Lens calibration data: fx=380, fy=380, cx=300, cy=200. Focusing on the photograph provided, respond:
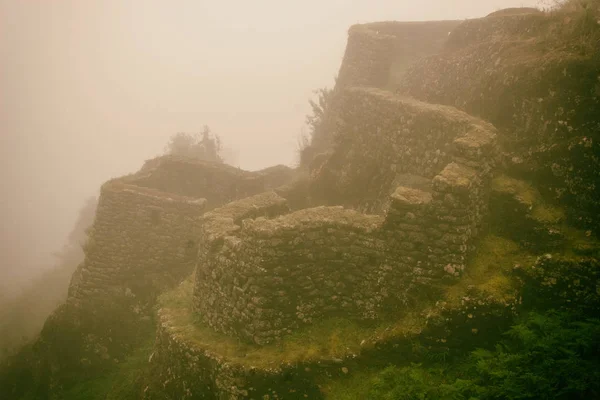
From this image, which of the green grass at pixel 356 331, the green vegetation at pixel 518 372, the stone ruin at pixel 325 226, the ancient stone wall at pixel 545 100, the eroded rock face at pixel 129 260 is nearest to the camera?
the green vegetation at pixel 518 372

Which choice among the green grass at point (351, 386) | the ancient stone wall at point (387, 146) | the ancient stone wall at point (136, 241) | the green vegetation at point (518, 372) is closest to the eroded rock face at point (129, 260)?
the ancient stone wall at point (136, 241)

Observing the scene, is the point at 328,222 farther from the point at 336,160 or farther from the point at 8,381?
the point at 8,381

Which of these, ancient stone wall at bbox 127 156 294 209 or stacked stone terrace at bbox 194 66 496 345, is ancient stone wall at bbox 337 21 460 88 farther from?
stacked stone terrace at bbox 194 66 496 345

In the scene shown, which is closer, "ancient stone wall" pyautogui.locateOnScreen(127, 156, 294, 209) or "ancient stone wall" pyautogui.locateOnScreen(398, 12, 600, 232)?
"ancient stone wall" pyautogui.locateOnScreen(398, 12, 600, 232)

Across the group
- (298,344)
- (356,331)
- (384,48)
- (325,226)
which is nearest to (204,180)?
(384,48)

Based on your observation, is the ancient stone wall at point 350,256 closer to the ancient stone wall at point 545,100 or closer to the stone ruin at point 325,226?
the stone ruin at point 325,226

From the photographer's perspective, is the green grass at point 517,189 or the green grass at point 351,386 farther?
the green grass at point 517,189

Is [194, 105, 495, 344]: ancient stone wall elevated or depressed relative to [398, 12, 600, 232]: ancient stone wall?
depressed

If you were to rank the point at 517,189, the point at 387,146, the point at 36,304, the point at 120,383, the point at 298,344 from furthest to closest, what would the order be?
the point at 36,304 → the point at 387,146 → the point at 120,383 → the point at 517,189 → the point at 298,344

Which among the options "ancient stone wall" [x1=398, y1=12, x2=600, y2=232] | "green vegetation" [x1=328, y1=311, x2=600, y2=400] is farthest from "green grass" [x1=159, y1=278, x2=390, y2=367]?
"ancient stone wall" [x1=398, y1=12, x2=600, y2=232]

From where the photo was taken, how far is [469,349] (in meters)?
7.50

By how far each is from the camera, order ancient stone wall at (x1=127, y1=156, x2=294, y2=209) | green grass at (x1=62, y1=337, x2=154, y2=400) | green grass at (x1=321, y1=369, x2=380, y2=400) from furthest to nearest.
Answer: ancient stone wall at (x1=127, y1=156, x2=294, y2=209) → green grass at (x1=62, y1=337, x2=154, y2=400) → green grass at (x1=321, y1=369, x2=380, y2=400)

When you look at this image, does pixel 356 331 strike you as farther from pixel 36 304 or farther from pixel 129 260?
pixel 36 304

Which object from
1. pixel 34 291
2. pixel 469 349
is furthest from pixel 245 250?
pixel 34 291
